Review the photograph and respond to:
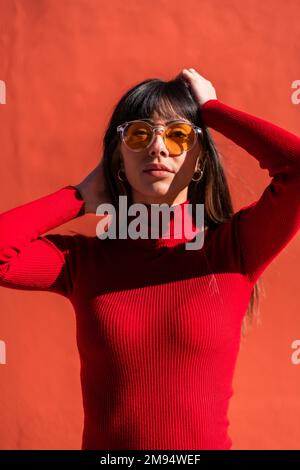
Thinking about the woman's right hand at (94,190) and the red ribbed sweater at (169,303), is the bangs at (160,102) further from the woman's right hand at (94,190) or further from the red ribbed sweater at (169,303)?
the woman's right hand at (94,190)

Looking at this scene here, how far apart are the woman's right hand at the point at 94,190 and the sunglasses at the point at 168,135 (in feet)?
0.50

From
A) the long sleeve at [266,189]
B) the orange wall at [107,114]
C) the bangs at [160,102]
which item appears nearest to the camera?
the long sleeve at [266,189]

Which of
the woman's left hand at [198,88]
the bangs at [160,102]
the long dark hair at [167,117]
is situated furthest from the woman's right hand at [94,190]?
the woman's left hand at [198,88]

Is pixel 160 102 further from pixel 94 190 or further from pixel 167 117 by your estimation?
pixel 94 190

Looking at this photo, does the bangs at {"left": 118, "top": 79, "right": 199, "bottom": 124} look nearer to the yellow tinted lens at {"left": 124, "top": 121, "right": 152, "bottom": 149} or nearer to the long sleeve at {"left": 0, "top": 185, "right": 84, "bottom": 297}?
the yellow tinted lens at {"left": 124, "top": 121, "right": 152, "bottom": 149}

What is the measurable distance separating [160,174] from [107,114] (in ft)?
2.71

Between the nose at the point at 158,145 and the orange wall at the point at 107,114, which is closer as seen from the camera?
the nose at the point at 158,145

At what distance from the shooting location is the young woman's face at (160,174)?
1060 millimetres

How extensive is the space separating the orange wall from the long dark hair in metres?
0.50

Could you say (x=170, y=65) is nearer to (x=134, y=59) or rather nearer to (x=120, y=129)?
(x=134, y=59)

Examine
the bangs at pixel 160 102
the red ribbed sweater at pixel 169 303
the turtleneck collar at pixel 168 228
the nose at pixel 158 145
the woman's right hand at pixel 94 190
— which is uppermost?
the bangs at pixel 160 102

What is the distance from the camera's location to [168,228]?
1.14m
